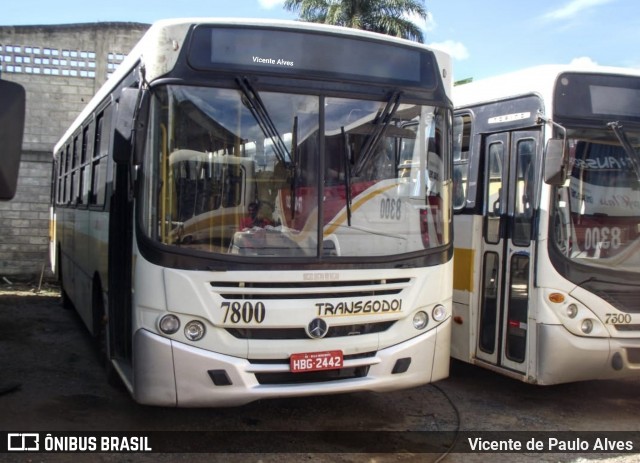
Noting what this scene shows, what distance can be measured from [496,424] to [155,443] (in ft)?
9.41

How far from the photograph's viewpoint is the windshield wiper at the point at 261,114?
A: 4723 millimetres

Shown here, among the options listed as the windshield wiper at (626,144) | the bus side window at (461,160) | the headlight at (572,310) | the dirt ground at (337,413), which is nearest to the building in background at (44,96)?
the dirt ground at (337,413)

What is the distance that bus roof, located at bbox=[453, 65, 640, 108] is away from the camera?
230 inches

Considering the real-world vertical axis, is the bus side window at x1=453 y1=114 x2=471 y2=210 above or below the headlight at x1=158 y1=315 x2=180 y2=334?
above

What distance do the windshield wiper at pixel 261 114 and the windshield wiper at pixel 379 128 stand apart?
63cm

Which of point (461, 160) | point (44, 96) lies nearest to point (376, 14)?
point (44, 96)

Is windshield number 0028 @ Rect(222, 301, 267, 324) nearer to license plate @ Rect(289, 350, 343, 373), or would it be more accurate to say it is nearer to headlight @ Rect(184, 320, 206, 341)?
headlight @ Rect(184, 320, 206, 341)

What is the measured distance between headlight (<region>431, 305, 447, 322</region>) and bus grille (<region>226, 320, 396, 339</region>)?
0.50 metres

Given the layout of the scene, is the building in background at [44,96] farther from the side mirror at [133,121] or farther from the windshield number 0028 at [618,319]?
the windshield number 0028 at [618,319]

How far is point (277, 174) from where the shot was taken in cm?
479

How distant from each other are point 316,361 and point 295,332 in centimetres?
26

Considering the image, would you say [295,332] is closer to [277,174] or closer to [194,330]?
[194,330]

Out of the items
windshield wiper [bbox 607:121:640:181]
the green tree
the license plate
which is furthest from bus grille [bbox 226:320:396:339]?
the green tree

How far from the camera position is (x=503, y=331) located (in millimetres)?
6133
